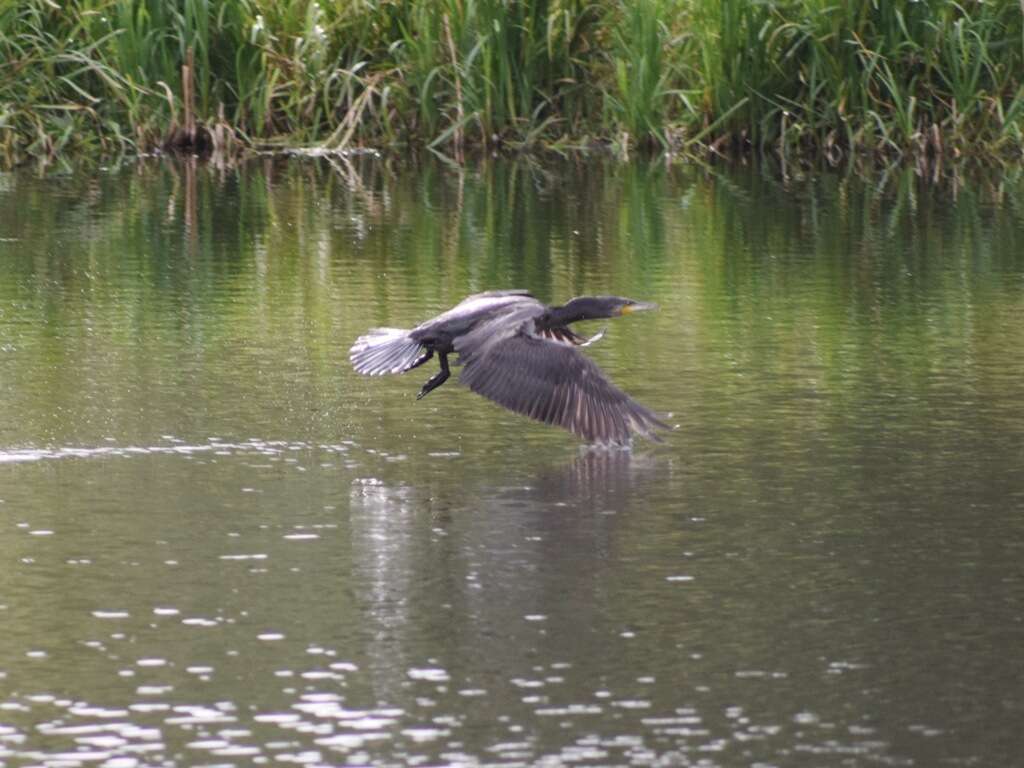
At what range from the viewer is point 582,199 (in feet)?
52.9

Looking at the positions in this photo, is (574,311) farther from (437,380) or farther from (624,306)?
(437,380)

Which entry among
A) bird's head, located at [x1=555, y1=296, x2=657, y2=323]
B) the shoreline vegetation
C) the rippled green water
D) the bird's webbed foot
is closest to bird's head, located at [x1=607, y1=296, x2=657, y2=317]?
bird's head, located at [x1=555, y1=296, x2=657, y2=323]

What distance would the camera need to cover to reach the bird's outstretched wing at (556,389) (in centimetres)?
748

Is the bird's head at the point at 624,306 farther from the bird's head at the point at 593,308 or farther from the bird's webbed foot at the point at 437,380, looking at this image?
the bird's webbed foot at the point at 437,380

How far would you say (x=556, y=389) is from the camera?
7.54 metres

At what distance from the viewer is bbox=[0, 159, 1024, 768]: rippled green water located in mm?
4938

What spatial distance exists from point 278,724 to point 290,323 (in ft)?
18.4

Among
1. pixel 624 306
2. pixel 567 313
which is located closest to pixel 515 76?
pixel 624 306

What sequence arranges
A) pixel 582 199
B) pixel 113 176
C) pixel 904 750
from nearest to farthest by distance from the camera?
pixel 904 750 < pixel 582 199 < pixel 113 176

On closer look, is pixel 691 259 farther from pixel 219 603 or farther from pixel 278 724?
pixel 278 724

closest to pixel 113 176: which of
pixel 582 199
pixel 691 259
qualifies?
pixel 582 199

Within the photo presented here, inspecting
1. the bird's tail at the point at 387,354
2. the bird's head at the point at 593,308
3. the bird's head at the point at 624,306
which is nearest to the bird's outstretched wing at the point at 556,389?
the bird's tail at the point at 387,354

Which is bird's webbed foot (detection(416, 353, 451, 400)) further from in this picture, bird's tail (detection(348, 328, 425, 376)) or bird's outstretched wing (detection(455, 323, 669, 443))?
bird's outstretched wing (detection(455, 323, 669, 443))

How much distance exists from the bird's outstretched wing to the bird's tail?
1.53ft
